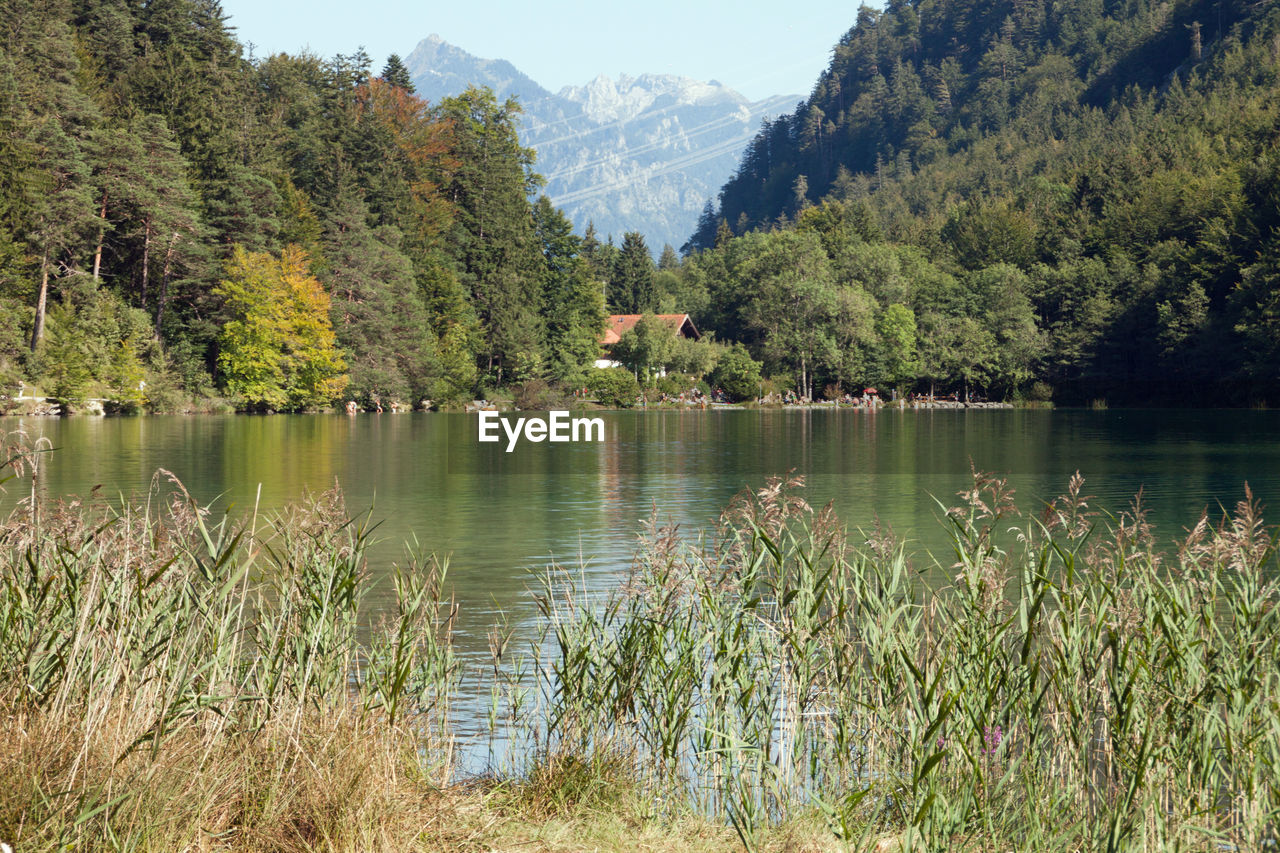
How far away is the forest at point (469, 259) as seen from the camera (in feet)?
170

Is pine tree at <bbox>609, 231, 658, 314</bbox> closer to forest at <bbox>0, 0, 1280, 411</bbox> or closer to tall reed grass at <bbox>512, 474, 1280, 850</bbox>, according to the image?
forest at <bbox>0, 0, 1280, 411</bbox>

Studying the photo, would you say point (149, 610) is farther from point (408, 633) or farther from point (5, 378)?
point (5, 378)

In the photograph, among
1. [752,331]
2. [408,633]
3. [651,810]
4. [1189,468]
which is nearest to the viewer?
[651,810]

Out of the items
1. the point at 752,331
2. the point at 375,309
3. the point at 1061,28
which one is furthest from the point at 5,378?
the point at 1061,28

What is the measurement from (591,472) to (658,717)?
2317 cm

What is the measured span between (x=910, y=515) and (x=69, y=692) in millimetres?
16417

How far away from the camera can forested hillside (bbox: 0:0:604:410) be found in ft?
161

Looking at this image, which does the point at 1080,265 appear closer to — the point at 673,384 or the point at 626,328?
the point at 673,384

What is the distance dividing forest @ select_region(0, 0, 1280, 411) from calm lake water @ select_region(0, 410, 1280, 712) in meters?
9.97

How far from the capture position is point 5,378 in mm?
45031

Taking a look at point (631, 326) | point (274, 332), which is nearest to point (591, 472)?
point (274, 332)

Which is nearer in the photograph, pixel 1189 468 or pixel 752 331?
pixel 1189 468

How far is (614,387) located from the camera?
79312 mm

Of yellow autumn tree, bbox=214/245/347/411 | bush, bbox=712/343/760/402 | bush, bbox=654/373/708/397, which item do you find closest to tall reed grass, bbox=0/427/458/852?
yellow autumn tree, bbox=214/245/347/411
